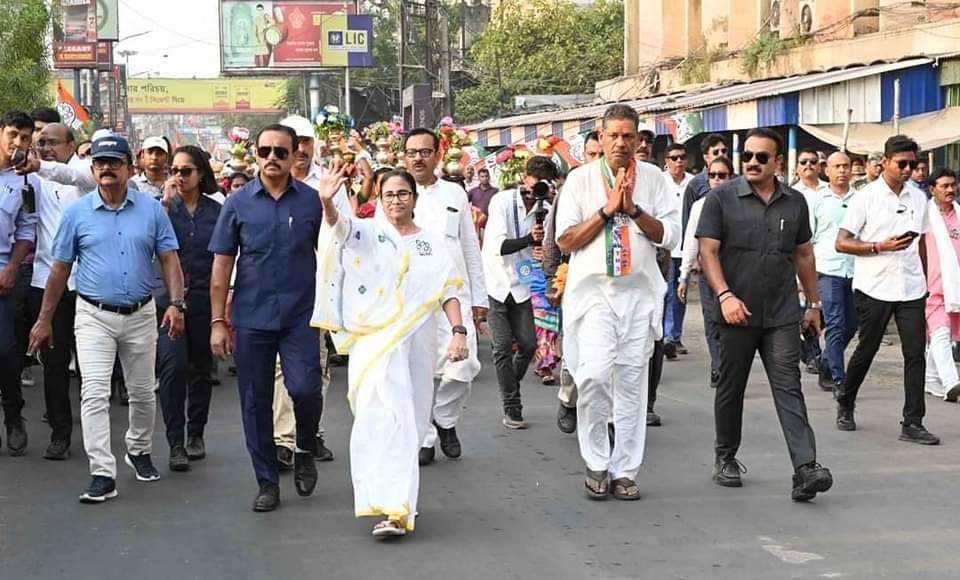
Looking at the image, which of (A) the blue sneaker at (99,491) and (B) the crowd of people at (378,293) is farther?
(A) the blue sneaker at (99,491)

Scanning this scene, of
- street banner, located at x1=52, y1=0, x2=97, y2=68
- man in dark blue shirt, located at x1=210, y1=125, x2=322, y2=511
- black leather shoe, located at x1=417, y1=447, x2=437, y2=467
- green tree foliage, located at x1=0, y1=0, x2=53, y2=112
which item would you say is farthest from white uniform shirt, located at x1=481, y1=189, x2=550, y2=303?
street banner, located at x1=52, y1=0, x2=97, y2=68

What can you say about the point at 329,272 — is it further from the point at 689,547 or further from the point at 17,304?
the point at 17,304

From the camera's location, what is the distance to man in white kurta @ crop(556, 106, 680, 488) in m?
7.81

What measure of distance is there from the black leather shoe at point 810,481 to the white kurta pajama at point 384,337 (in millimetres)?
1922

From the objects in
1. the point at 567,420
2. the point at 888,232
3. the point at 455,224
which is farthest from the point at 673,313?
the point at 455,224

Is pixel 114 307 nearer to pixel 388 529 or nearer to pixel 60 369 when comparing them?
pixel 60 369

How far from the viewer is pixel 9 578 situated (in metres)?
6.37

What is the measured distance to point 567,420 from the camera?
10.0 m

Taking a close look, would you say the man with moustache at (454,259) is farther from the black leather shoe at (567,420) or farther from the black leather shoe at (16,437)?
the black leather shoe at (16,437)

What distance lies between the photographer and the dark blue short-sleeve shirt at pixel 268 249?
24.8 feet

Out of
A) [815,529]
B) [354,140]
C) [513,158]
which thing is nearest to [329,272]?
[815,529]

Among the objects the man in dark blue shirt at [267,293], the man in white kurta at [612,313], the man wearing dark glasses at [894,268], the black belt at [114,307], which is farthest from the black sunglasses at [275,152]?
the man wearing dark glasses at [894,268]

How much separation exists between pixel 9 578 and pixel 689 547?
2982 mm

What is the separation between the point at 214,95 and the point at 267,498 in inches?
3814
